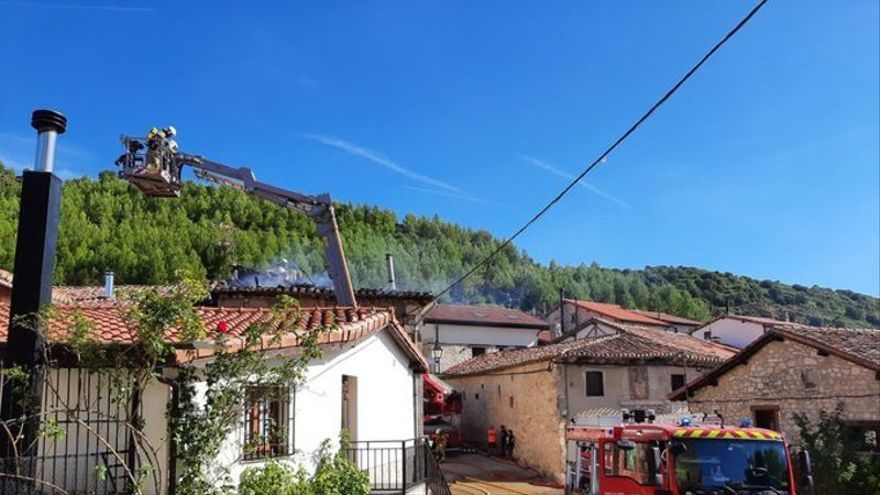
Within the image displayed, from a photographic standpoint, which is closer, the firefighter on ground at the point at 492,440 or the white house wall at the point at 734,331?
the firefighter on ground at the point at 492,440

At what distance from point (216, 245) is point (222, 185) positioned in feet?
112

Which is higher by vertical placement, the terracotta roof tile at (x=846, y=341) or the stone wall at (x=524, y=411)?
the terracotta roof tile at (x=846, y=341)

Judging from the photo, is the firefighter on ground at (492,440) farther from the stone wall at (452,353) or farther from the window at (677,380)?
the stone wall at (452,353)

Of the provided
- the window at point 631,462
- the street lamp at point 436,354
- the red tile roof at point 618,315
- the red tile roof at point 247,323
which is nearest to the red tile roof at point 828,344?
the window at point 631,462

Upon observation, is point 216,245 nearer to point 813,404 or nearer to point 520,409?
point 520,409

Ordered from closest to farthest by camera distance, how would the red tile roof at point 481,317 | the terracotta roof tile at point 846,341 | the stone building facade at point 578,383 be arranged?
1. the terracotta roof tile at point 846,341
2. the stone building facade at point 578,383
3. the red tile roof at point 481,317

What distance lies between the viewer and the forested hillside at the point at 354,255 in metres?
43.9

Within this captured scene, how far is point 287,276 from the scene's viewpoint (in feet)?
97.0

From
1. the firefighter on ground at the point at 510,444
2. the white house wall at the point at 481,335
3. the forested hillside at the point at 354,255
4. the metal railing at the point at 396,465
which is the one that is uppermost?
the forested hillside at the point at 354,255

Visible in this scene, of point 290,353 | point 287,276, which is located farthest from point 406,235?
point 290,353

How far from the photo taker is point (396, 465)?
1244 cm

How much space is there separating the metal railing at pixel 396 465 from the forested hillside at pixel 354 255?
4.42 m

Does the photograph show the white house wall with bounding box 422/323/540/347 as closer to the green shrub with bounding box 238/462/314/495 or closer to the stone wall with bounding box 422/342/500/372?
the stone wall with bounding box 422/342/500/372

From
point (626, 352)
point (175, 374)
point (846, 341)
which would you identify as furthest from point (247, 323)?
point (626, 352)
